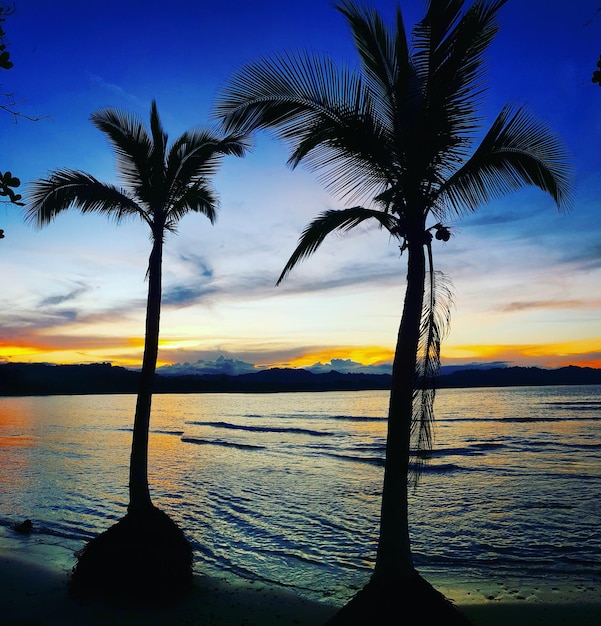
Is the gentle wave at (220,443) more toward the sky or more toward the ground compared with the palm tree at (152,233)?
more toward the ground

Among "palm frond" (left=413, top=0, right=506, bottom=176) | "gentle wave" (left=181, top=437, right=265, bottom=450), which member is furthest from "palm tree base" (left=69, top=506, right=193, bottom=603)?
"gentle wave" (left=181, top=437, right=265, bottom=450)

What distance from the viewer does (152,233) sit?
364 inches

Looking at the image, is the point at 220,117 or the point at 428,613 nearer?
the point at 428,613

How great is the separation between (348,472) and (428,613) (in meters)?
21.1

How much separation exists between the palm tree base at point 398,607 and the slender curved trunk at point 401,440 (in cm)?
14

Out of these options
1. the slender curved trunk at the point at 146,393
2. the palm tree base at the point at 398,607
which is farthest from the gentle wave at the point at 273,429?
the palm tree base at the point at 398,607

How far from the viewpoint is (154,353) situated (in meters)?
8.74

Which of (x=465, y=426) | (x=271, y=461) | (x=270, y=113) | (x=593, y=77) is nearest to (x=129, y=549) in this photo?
(x=270, y=113)

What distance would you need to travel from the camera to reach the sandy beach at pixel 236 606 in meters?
7.13

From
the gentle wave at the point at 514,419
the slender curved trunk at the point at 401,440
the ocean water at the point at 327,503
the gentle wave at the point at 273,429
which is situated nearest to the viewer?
the slender curved trunk at the point at 401,440

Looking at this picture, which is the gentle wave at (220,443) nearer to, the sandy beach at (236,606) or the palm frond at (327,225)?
the sandy beach at (236,606)

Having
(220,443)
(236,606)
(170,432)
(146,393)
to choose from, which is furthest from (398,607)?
(170,432)

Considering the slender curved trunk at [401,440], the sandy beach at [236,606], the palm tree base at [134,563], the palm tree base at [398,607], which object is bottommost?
the sandy beach at [236,606]

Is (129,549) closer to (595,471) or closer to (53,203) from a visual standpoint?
(53,203)
